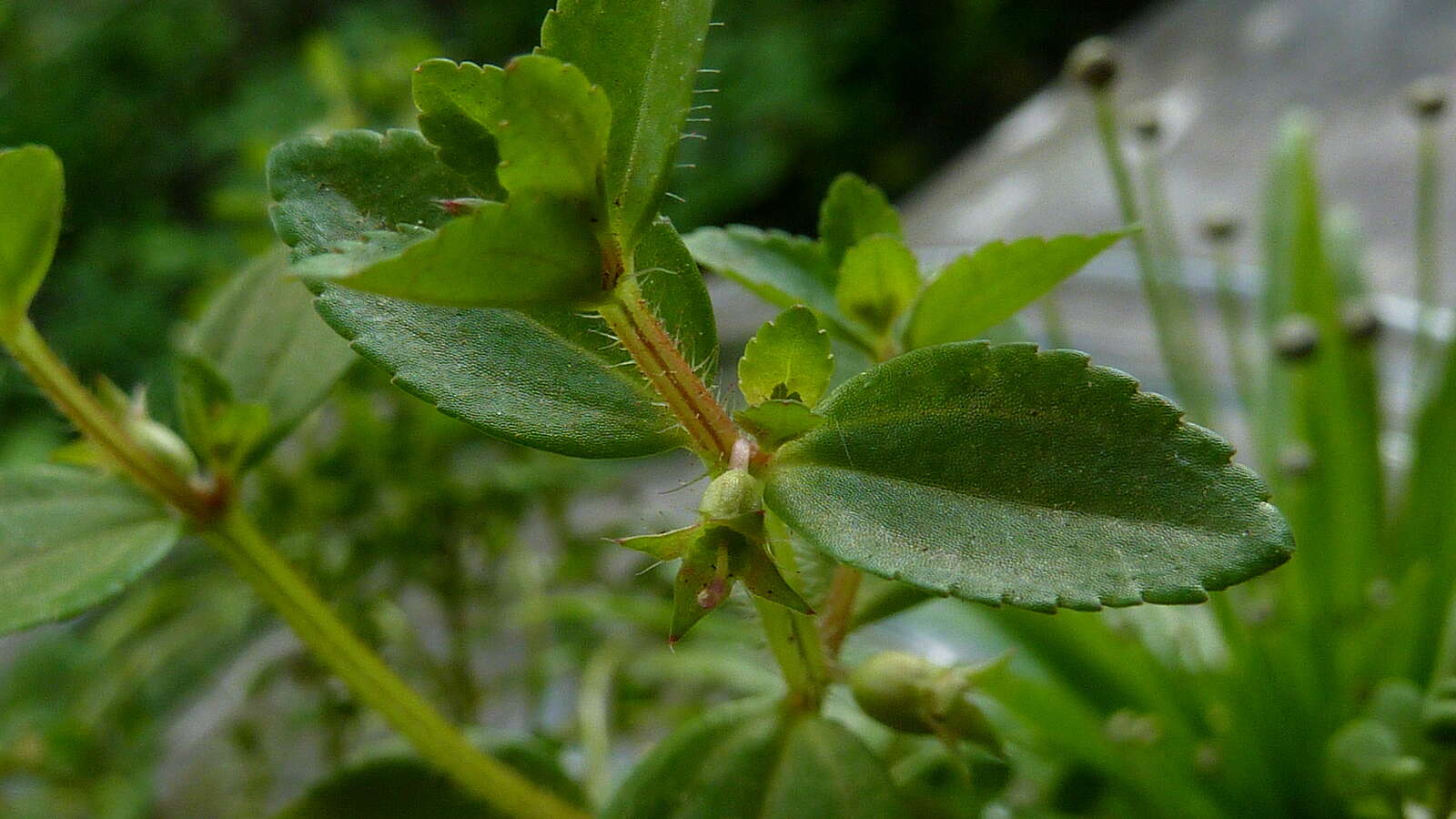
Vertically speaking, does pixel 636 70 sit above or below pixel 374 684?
above

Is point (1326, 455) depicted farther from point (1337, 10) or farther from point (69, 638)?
point (1337, 10)

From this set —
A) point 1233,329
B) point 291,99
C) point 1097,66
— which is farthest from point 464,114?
point 291,99

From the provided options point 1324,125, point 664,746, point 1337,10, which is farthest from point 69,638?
point 1337,10

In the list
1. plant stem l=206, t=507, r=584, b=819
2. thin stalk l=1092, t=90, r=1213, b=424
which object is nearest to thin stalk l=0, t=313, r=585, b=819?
plant stem l=206, t=507, r=584, b=819

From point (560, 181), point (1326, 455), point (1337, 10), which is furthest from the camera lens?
point (1337, 10)

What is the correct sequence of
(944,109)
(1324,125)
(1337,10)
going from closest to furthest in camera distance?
(1324,125), (1337,10), (944,109)

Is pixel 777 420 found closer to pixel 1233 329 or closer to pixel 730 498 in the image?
pixel 730 498
